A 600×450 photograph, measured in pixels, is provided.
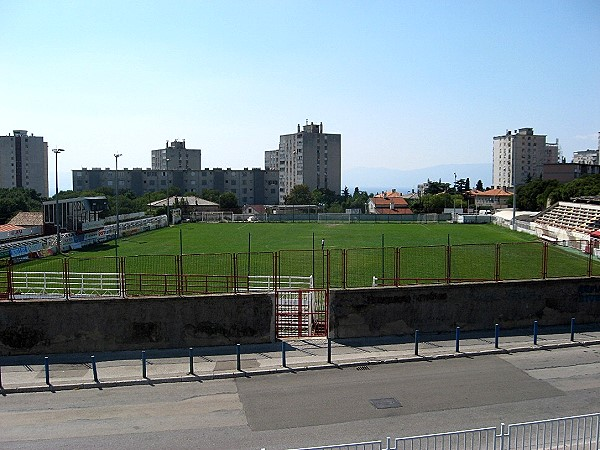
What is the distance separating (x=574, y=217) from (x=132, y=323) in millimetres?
55282

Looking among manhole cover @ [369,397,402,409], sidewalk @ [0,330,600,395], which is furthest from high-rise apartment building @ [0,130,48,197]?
manhole cover @ [369,397,402,409]

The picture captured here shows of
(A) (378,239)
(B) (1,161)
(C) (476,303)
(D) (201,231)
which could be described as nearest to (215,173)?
(B) (1,161)

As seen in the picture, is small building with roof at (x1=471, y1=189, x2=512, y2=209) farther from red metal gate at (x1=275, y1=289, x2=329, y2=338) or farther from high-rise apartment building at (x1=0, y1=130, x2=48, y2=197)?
high-rise apartment building at (x1=0, y1=130, x2=48, y2=197)

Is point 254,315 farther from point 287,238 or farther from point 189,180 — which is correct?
point 189,180

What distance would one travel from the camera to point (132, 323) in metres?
19.6

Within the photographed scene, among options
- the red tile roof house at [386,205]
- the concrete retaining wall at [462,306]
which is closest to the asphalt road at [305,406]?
the concrete retaining wall at [462,306]

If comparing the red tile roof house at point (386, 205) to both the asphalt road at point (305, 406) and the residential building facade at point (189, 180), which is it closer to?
the residential building facade at point (189, 180)

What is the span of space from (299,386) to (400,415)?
315 cm

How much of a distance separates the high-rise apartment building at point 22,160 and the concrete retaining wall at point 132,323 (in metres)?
165

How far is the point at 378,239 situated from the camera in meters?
60.5

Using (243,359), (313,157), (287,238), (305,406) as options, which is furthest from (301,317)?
(313,157)

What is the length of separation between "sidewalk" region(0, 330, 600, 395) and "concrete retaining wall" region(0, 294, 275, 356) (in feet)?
1.30

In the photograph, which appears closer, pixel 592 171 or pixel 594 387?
pixel 594 387

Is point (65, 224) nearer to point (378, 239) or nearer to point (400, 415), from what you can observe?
point (378, 239)
